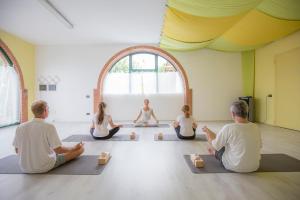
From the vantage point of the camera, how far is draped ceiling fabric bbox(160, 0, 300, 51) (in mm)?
4570

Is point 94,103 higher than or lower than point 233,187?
higher

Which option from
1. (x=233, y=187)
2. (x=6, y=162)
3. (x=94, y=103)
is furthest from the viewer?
(x=94, y=103)

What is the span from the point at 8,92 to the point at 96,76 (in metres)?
2.87

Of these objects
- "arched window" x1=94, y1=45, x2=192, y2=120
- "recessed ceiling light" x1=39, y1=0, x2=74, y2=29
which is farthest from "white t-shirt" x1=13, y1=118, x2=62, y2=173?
"arched window" x1=94, y1=45, x2=192, y2=120

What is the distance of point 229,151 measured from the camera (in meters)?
3.04

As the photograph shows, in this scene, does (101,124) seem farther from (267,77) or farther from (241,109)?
(267,77)

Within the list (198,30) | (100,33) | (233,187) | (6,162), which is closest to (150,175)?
(233,187)

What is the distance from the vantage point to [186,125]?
206 inches

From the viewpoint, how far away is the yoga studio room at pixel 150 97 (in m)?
2.80

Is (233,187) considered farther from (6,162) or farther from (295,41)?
(295,41)

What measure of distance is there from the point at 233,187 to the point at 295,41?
5448mm

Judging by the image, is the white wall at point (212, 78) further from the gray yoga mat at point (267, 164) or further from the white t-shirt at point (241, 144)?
the white t-shirt at point (241, 144)

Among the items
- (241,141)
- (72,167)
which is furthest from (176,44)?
(72,167)

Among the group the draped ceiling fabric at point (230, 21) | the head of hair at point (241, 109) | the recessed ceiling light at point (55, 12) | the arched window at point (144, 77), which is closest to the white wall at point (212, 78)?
the arched window at point (144, 77)
